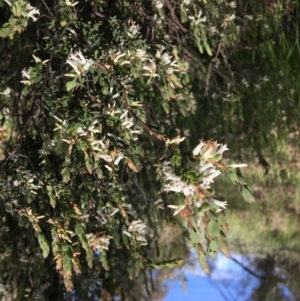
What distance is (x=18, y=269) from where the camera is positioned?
1.22m

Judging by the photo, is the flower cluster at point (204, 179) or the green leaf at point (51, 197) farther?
the green leaf at point (51, 197)

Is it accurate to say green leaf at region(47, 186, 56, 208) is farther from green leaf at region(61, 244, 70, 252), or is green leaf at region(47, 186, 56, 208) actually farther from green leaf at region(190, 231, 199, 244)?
green leaf at region(190, 231, 199, 244)

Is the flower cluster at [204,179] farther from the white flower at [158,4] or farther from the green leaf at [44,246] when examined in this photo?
the white flower at [158,4]

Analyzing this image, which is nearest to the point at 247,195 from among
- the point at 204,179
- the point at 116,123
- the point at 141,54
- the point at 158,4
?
the point at 204,179

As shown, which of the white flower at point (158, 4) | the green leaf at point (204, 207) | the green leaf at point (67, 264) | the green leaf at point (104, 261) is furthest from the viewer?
the white flower at point (158, 4)

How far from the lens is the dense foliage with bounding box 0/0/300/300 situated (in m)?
0.68

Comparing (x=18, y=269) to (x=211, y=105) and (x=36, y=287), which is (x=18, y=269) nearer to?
(x=36, y=287)

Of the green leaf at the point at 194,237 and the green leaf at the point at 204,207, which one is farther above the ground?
the green leaf at the point at 204,207

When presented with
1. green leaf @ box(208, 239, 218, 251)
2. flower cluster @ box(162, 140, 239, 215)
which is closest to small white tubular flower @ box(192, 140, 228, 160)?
flower cluster @ box(162, 140, 239, 215)

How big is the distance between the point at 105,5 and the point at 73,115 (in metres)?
0.46

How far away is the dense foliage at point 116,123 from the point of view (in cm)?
68

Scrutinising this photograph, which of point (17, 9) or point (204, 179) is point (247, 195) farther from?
point (17, 9)

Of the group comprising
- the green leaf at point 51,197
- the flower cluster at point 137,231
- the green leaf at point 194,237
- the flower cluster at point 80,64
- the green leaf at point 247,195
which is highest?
the flower cluster at point 80,64

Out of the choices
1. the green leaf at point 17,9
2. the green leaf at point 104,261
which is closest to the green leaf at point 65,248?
the green leaf at point 104,261
